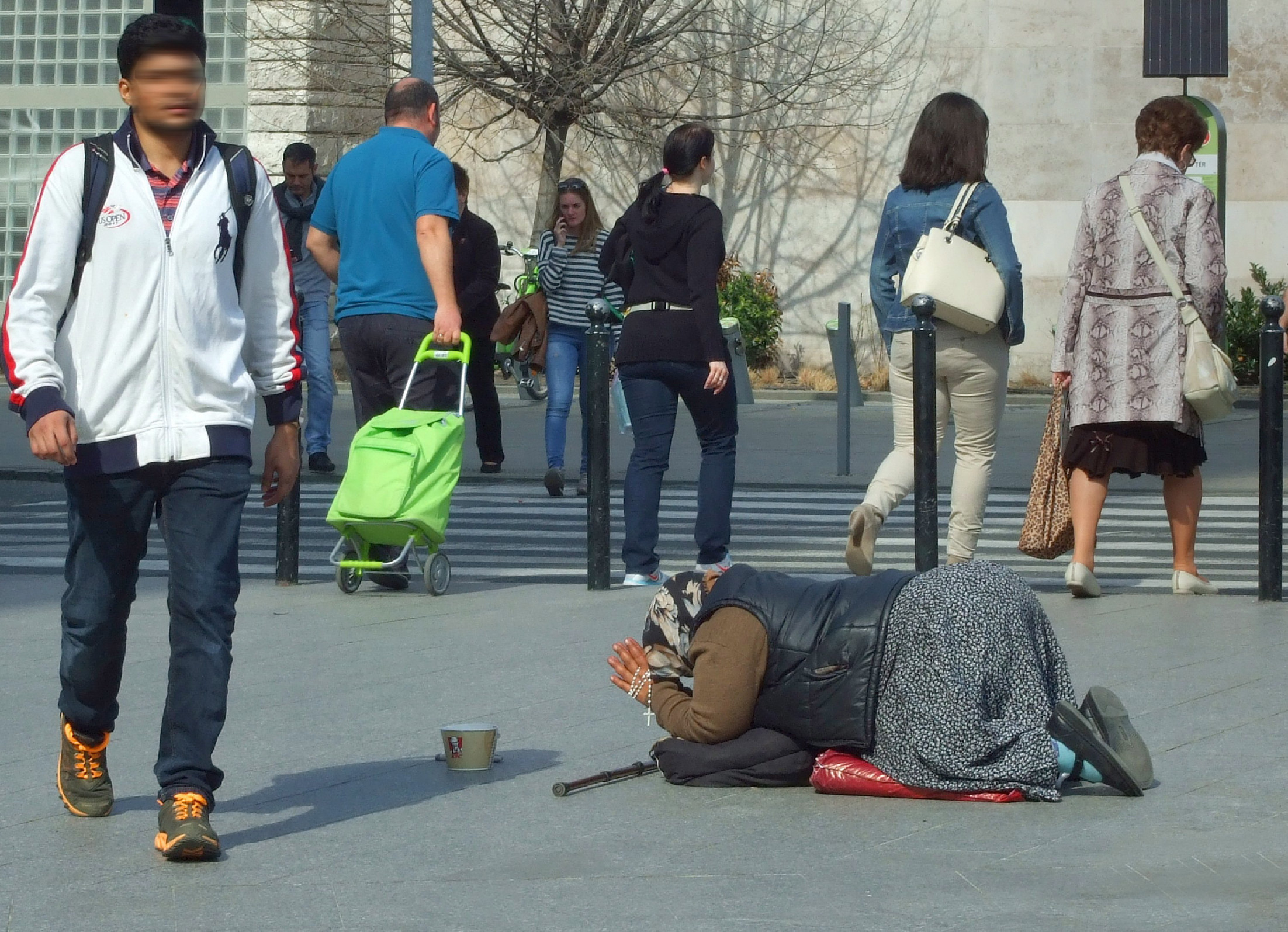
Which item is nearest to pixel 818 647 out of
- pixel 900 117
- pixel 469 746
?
pixel 469 746

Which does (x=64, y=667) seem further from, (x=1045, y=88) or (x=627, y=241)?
(x=1045, y=88)

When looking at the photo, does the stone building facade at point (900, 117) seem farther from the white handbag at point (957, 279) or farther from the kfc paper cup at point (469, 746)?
the kfc paper cup at point (469, 746)

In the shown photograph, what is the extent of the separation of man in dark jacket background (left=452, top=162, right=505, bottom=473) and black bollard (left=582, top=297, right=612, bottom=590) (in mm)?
2378

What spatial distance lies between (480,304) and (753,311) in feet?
35.1

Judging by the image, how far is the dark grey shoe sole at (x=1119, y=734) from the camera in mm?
5027

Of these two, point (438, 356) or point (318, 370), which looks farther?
point (318, 370)

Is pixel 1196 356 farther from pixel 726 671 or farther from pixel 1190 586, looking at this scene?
pixel 726 671

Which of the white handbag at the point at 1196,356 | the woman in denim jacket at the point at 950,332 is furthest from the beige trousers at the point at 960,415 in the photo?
the white handbag at the point at 1196,356

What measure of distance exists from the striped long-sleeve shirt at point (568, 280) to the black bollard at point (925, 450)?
4796 mm

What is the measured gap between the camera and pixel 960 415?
26.8 ft

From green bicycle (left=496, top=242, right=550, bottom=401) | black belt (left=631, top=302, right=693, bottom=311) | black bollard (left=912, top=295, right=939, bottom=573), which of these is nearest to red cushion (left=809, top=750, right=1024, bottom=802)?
black bollard (left=912, top=295, right=939, bottom=573)

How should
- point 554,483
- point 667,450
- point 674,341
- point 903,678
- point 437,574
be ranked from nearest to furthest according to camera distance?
point 903,678 → point 674,341 → point 437,574 → point 667,450 → point 554,483

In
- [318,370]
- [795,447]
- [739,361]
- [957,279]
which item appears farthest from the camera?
[739,361]

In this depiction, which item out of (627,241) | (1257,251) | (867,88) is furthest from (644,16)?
(627,241)
